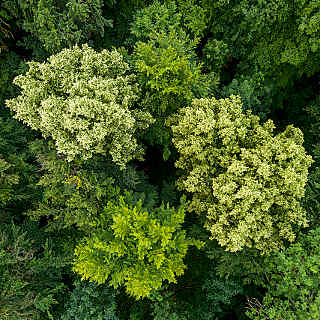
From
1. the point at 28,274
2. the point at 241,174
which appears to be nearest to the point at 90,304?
the point at 28,274

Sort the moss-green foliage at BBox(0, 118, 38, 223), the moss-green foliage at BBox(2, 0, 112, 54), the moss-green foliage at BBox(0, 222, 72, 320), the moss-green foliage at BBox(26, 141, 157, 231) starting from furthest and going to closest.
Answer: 1. the moss-green foliage at BBox(2, 0, 112, 54)
2. the moss-green foliage at BBox(0, 118, 38, 223)
3. the moss-green foliage at BBox(26, 141, 157, 231)
4. the moss-green foliage at BBox(0, 222, 72, 320)

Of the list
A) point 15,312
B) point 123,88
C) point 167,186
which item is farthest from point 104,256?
point 123,88

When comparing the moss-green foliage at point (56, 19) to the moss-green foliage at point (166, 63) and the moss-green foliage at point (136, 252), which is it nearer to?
the moss-green foliage at point (166, 63)

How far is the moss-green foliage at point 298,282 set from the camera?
6246 mm

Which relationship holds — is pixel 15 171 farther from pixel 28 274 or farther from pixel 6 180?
pixel 28 274

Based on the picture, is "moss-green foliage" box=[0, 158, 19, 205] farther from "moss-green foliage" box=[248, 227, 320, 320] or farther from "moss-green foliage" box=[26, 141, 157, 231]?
"moss-green foliage" box=[248, 227, 320, 320]

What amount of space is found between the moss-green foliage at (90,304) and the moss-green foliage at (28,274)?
0.42 meters

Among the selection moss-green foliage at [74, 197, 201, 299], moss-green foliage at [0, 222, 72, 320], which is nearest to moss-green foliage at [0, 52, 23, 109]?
moss-green foliage at [0, 222, 72, 320]

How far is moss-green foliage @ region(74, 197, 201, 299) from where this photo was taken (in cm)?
596

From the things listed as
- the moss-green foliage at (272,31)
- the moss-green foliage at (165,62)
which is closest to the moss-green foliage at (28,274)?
the moss-green foliage at (165,62)

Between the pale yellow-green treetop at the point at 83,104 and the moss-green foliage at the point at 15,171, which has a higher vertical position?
the pale yellow-green treetop at the point at 83,104

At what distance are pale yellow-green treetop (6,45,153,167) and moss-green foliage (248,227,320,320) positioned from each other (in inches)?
155

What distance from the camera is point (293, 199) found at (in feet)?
21.2

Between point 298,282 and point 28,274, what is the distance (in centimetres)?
571
